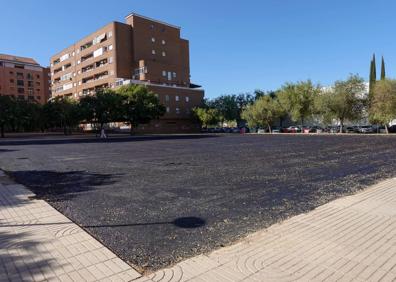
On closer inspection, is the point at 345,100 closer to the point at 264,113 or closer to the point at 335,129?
the point at 335,129

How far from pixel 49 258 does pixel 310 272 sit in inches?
135

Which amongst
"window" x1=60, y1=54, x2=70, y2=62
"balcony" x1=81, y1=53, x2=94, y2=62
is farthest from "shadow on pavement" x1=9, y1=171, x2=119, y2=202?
"window" x1=60, y1=54, x2=70, y2=62

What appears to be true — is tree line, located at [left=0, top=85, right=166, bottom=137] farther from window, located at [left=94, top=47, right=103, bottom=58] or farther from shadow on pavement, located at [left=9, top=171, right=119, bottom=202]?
shadow on pavement, located at [left=9, top=171, right=119, bottom=202]

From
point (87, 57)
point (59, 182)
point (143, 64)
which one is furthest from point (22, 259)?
point (87, 57)

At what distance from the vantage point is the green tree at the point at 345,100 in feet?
165

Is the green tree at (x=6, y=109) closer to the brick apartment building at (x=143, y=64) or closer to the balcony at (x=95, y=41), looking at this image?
the brick apartment building at (x=143, y=64)

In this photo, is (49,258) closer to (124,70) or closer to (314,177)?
(314,177)

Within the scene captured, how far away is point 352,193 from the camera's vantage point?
787 cm

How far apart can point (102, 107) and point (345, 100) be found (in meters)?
41.3

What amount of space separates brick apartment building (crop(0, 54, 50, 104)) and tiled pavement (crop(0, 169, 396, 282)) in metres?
114

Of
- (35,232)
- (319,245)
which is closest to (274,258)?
(319,245)

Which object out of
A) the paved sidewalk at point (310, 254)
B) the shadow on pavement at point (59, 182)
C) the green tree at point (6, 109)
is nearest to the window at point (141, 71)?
the green tree at point (6, 109)

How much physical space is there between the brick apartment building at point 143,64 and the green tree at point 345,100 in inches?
1480

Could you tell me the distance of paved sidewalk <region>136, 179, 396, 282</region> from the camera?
371cm
